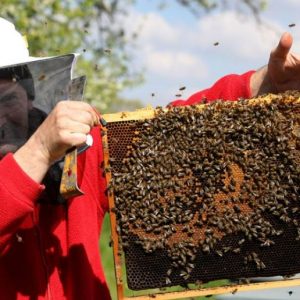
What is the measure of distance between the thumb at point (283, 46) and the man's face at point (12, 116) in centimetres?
176

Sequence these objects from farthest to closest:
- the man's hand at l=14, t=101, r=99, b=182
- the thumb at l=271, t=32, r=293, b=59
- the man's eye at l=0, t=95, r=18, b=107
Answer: the thumb at l=271, t=32, r=293, b=59, the man's eye at l=0, t=95, r=18, b=107, the man's hand at l=14, t=101, r=99, b=182

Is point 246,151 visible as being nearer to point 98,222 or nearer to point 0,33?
point 98,222

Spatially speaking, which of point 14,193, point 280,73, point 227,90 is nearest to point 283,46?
point 280,73

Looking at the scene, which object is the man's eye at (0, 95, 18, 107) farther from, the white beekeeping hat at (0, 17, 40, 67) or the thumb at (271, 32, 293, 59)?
the thumb at (271, 32, 293, 59)

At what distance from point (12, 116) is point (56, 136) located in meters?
0.43

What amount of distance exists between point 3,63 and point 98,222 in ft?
4.25

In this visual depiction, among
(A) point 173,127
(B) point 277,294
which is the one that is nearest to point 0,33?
(A) point 173,127

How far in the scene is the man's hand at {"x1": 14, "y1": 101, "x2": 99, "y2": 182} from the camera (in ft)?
13.0

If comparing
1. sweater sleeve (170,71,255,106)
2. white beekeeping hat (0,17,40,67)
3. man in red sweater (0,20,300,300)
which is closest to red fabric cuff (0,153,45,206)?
man in red sweater (0,20,300,300)

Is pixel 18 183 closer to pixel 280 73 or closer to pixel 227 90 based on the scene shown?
pixel 227 90

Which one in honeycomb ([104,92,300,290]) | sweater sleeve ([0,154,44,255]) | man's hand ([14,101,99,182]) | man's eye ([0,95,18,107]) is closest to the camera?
man's hand ([14,101,99,182])

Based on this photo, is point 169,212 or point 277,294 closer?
point 169,212

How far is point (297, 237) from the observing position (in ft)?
14.9

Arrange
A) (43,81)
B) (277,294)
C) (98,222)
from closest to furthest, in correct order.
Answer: (43,81), (98,222), (277,294)
